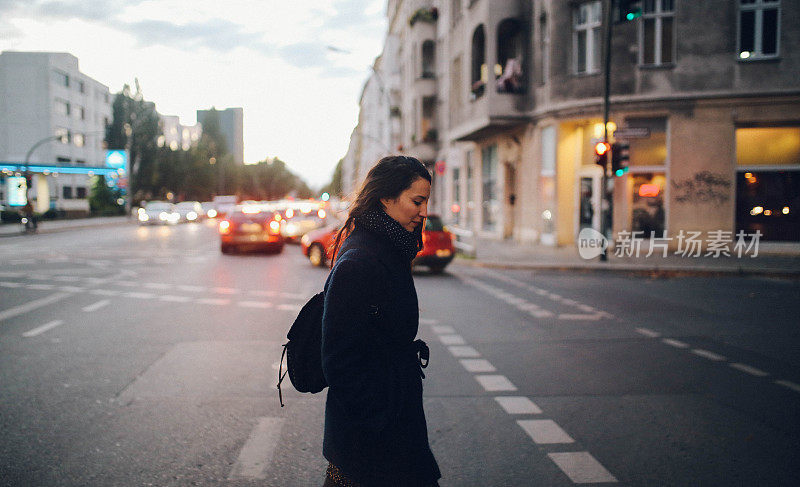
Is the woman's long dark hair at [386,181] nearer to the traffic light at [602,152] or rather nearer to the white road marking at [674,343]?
the white road marking at [674,343]

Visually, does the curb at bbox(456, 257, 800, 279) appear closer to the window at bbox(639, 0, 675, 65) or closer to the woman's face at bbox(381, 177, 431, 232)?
the window at bbox(639, 0, 675, 65)

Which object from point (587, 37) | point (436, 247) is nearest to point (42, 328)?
point (436, 247)

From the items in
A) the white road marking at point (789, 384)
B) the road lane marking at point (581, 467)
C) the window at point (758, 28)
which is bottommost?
the white road marking at point (789, 384)

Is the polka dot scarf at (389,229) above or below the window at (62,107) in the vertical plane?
below

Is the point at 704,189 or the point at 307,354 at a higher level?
the point at 704,189

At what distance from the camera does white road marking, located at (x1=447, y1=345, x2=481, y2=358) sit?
720 cm

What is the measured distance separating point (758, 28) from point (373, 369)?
22.6m

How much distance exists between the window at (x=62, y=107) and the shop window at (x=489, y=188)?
60022mm

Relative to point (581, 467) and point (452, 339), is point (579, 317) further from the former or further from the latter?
point (581, 467)

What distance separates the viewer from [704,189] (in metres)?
21.2

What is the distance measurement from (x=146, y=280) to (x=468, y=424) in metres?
10.9

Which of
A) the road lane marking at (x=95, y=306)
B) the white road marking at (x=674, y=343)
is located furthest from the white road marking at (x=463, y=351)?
the road lane marking at (x=95, y=306)

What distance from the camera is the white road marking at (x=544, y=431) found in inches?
178

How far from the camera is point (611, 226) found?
22.0m
